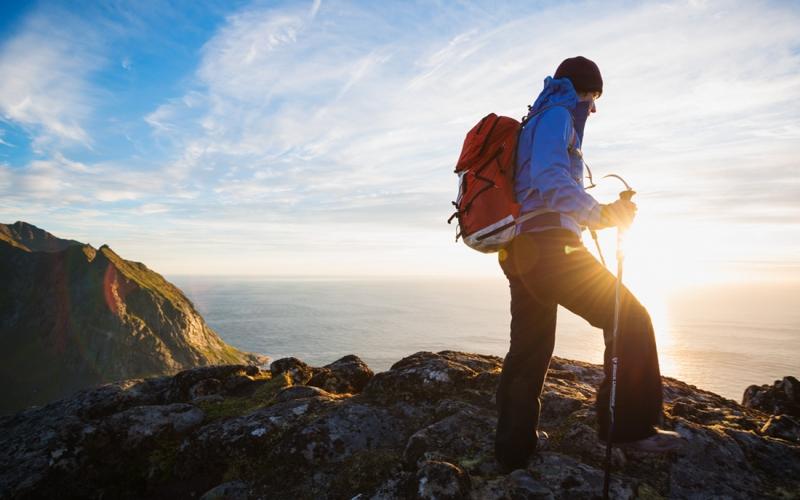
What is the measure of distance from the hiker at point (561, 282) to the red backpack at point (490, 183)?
149 mm

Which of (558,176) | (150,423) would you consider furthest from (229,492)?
(558,176)

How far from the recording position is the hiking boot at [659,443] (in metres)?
4.84

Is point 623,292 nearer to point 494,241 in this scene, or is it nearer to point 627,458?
point 494,241

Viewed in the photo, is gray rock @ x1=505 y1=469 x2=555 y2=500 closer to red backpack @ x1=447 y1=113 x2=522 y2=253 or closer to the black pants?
the black pants

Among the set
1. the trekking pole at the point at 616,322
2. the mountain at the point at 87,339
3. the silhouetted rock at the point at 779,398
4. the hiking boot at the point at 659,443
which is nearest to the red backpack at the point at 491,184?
the trekking pole at the point at 616,322

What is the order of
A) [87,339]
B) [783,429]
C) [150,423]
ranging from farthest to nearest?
1. [87,339]
2. [150,423]
3. [783,429]

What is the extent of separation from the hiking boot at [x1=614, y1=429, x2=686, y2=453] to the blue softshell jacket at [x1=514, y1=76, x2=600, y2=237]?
2.80 meters

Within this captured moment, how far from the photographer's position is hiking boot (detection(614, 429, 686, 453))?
484 cm

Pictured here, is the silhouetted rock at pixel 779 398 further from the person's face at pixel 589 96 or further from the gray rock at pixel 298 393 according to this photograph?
the gray rock at pixel 298 393

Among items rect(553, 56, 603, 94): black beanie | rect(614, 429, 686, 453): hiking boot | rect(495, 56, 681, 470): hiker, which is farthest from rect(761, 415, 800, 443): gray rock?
rect(553, 56, 603, 94): black beanie

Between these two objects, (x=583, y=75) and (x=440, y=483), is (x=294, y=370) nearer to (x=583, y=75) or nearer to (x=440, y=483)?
(x=440, y=483)

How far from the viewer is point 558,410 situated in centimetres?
665

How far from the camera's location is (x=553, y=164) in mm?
4227

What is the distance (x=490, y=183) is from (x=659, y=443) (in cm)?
386
